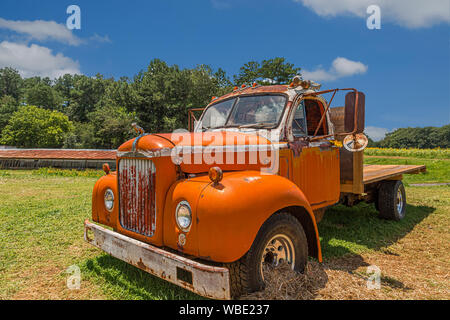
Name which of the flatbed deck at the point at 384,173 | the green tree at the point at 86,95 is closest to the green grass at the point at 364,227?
the flatbed deck at the point at 384,173

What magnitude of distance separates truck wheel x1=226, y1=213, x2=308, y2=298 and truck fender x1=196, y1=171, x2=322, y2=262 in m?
0.13

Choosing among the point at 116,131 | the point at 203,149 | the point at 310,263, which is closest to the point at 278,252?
the point at 310,263

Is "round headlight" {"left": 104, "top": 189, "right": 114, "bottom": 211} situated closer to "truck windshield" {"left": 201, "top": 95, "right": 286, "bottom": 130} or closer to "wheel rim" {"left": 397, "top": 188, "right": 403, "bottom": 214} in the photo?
"truck windshield" {"left": 201, "top": 95, "right": 286, "bottom": 130}

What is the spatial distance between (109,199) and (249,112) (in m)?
2.08

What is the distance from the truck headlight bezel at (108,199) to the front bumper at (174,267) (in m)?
0.47

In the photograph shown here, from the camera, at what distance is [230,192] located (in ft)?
7.96

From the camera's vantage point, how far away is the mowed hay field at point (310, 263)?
10.2ft

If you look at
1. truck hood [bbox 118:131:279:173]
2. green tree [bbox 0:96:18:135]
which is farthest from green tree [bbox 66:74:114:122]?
truck hood [bbox 118:131:279:173]

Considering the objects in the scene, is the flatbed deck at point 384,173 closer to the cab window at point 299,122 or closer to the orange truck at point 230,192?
the orange truck at point 230,192

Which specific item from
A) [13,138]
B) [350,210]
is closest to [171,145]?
[350,210]

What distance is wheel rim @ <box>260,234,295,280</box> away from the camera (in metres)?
2.78

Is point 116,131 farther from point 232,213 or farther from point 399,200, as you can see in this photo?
point 232,213

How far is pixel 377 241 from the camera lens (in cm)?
499
